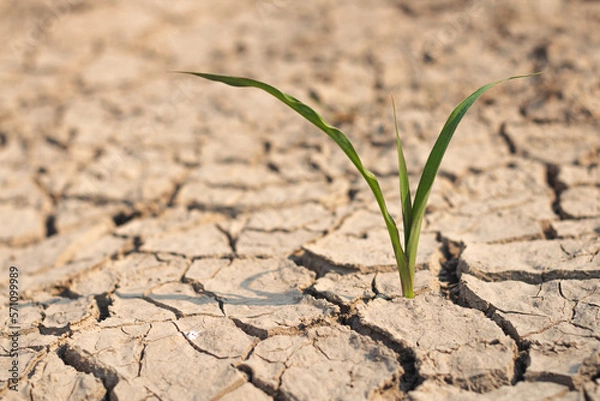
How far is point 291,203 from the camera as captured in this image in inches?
95.5

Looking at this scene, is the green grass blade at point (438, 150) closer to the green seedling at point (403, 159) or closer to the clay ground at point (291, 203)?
the green seedling at point (403, 159)

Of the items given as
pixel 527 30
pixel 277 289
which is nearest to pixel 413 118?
pixel 527 30

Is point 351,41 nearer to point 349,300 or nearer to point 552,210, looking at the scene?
point 552,210

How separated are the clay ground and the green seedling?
0.70ft

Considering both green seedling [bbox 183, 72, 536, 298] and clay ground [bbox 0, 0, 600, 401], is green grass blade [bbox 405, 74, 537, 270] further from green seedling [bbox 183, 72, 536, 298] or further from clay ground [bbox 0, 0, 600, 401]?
clay ground [bbox 0, 0, 600, 401]

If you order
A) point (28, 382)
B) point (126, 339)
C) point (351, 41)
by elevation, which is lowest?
point (28, 382)

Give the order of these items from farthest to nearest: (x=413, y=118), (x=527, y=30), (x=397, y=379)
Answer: (x=527, y=30) < (x=413, y=118) < (x=397, y=379)

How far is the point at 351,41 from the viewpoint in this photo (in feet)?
11.9

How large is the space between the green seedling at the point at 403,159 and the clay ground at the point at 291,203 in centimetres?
21

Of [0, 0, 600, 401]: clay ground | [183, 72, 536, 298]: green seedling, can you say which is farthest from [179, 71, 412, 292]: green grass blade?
[0, 0, 600, 401]: clay ground

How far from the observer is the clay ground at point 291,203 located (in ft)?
4.83

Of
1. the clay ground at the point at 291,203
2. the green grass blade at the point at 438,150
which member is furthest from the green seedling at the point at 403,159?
the clay ground at the point at 291,203

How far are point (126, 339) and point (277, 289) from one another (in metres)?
0.46

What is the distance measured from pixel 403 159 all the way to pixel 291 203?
101 cm
